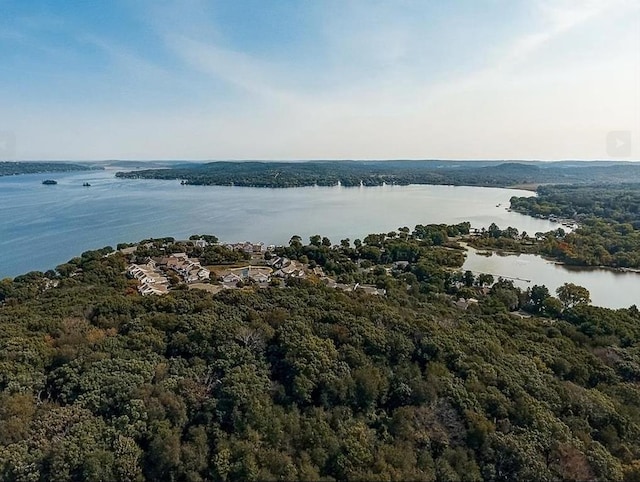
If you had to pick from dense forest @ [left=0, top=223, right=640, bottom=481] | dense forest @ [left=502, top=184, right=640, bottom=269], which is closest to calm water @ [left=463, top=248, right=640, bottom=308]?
dense forest @ [left=502, top=184, right=640, bottom=269]

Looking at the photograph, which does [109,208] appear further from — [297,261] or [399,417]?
[399,417]

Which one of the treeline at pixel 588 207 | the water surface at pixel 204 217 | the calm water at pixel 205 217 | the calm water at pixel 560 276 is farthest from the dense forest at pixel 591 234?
Result: the water surface at pixel 204 217

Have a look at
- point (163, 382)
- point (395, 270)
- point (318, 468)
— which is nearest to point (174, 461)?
point (163, 382)

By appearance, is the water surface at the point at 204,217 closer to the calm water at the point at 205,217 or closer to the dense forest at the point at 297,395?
the calm water at the point at 205,217

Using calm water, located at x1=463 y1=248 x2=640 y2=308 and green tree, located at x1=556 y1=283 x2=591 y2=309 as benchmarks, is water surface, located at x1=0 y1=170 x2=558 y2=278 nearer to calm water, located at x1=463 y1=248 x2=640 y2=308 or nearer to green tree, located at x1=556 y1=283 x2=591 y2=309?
calm water, located at x1=463 y1=248 x2=640 y2=308

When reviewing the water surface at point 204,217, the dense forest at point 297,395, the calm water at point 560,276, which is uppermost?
the water surface at point 204,217

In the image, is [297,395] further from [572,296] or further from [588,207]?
[588,207]
